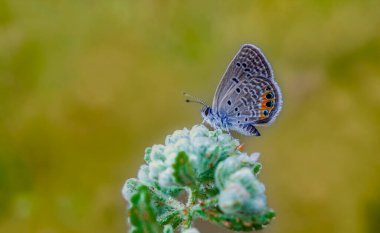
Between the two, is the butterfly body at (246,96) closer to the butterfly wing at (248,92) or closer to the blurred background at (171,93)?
the butterfly wing at (248,92)

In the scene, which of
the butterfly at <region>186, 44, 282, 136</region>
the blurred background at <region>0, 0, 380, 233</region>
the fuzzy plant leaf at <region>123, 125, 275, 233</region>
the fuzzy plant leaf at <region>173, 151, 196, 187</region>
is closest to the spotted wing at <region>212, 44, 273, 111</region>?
the butterfly at <region>186, 44, 282, 136</region>

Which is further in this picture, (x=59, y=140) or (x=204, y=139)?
(x=59, y=140)

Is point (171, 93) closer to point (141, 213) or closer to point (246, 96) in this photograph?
point (246, 96)

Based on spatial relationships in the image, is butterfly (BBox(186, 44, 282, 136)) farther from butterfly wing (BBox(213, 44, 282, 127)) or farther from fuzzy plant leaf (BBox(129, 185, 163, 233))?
fuzzy plant leaf (BBox(129, 185, 163, 233))

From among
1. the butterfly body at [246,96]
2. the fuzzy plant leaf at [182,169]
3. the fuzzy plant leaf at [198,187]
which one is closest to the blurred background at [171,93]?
the butterfly body at [246,96]

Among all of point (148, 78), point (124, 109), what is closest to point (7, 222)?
point (124, 109)

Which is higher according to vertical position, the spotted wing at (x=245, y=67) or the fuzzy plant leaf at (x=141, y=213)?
the spotted wing at (x=245, y=67)

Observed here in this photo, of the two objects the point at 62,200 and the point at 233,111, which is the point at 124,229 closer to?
the point at 62,200
